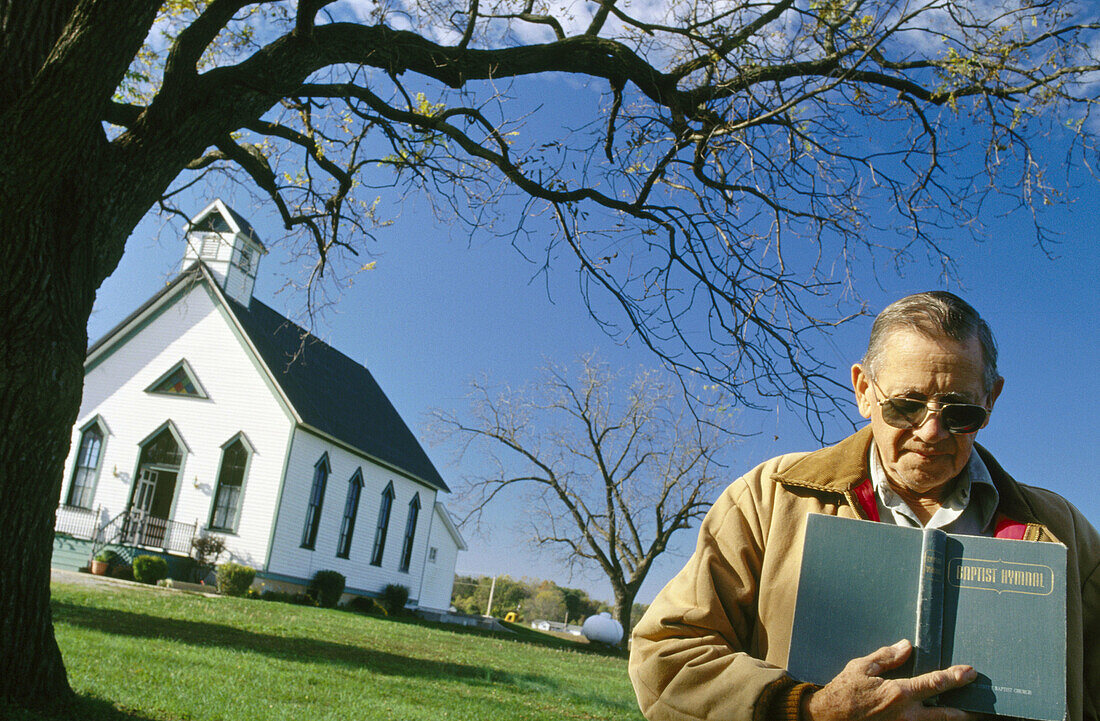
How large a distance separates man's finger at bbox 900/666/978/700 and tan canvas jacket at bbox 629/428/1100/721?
0.19 metres

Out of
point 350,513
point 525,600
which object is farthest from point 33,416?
point 525,600

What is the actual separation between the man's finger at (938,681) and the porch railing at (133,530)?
25.2 m

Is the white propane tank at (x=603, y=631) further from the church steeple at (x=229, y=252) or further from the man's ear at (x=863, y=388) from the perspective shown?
the man's ear at (x=863, y=388)

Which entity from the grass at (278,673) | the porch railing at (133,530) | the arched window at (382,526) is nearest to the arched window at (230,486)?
the porch railing at (133,530)

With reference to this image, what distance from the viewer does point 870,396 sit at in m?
2.57

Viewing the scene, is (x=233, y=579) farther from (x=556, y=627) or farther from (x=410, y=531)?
(x=556, y=627)

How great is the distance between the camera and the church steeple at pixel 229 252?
90.4ft

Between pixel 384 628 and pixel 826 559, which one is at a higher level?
pixel 826 559

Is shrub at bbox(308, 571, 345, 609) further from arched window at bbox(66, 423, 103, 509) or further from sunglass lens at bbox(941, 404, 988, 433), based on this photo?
sunglass lens at bbox(941, 404, 988, 433)

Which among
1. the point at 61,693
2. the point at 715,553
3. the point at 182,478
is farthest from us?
the point at 182,478

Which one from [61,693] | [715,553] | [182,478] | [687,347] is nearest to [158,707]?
[61,693]

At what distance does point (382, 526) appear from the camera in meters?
30.6

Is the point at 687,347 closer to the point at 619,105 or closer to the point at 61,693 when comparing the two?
the point at 619,105

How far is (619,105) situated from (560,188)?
917 millimetres
